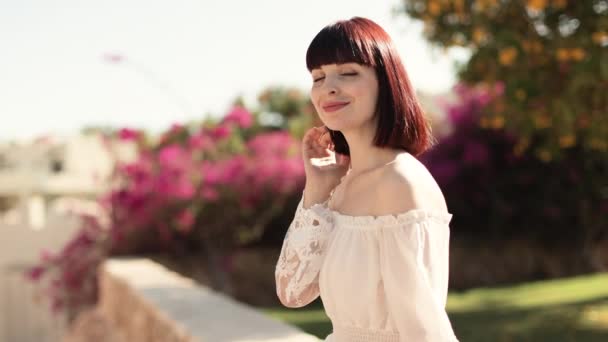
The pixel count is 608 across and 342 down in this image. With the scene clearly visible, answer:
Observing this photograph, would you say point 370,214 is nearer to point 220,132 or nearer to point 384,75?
point 384,75

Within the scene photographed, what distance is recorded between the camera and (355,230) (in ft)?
6.87

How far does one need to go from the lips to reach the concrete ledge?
199 centimetres

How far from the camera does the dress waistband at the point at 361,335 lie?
6.65 feet

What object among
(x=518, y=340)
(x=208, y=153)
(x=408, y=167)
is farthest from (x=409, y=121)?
(x=208, y=153)

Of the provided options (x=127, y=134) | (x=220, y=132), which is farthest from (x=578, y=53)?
(x=127, y=134)

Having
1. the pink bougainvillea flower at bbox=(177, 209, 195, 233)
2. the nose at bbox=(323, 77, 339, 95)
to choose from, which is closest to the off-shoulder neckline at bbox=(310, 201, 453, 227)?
the nose at bbox=(323, 77, 339, 95)

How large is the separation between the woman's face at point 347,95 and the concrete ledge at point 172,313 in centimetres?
199

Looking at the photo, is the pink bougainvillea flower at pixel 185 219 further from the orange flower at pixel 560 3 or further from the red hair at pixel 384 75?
the red hair at pixel 384 75

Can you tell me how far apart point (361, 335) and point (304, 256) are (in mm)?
275

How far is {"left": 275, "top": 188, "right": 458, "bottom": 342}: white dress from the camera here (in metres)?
1.94

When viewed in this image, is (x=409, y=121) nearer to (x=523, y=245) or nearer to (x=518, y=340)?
(x=518, y=340)

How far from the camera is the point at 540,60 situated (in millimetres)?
6566

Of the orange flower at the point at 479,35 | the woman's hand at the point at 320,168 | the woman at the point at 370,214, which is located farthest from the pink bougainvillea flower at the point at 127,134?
the woman at the point at 370,214

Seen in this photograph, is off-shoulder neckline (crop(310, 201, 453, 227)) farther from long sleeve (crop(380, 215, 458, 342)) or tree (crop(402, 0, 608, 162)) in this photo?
tree (crop(402, 0, 608, 162))
